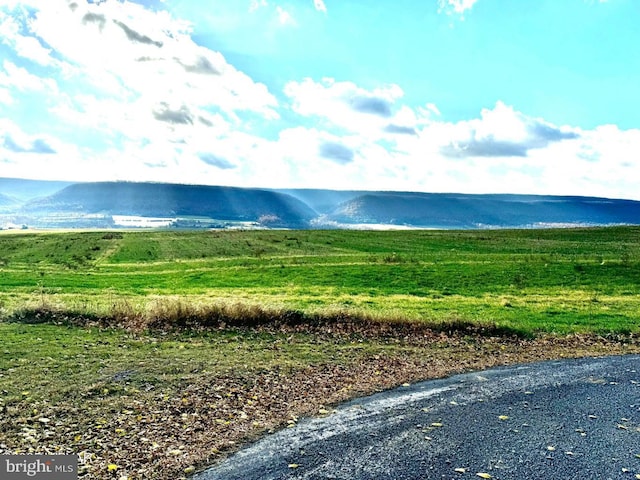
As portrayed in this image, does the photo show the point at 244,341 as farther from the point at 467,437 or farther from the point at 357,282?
the point at 357,282

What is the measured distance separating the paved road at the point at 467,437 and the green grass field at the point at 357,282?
839cm

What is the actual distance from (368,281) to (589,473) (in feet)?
101

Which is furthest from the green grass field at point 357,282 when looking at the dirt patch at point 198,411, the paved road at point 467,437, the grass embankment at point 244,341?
the paved road at point 467,437

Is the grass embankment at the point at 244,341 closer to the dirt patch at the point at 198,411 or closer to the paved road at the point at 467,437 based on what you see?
the dirt patch at the point at 198,411

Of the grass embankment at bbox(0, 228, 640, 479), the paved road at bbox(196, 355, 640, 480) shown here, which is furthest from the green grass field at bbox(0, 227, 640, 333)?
the paved road at bbox(196, 355, 640, 480)

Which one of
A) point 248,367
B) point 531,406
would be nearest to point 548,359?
point 531,406

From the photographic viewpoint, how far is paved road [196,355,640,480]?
888cm

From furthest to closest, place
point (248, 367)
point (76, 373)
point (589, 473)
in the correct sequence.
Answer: point (248, 367), point (76, 373), point (589, 473)

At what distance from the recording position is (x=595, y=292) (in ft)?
112

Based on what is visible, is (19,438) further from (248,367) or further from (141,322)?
(141,322)

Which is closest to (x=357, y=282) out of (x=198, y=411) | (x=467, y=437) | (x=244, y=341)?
(x=244, y=341)

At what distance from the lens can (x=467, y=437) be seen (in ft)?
33.8

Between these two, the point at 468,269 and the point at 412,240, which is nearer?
the point at 468,269

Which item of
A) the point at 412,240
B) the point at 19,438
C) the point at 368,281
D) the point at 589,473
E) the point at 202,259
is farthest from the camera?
the point at 412,240
